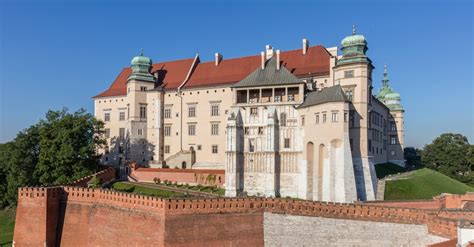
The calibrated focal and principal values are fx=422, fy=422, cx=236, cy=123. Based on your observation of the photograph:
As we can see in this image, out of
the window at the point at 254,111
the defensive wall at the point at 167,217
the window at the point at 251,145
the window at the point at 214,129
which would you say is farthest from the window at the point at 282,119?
the defensive wall at the point at 167,217

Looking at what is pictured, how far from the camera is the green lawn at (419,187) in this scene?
123ft

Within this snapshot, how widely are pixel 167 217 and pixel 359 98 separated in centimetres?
2056

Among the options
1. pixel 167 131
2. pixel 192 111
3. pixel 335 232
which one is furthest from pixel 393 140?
pixel 335 232

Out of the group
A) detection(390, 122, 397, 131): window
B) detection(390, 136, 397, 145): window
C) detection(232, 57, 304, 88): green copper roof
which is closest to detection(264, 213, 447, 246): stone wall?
detection(232, 57, 304, 88): green copper roof

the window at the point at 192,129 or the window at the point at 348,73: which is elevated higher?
the window at the point at 348,73

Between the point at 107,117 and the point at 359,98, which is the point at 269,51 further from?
the point at 107,117

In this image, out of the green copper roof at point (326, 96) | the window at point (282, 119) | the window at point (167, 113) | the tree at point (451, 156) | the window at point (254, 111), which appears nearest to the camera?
the green copper roof at point (326, 96)

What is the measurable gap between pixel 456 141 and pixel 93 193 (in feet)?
201

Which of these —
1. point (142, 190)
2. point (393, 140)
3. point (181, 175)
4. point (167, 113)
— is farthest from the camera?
point (393, 140)

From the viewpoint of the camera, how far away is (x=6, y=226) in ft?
138

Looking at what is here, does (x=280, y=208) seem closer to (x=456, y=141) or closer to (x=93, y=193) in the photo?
(x=93, y=193)

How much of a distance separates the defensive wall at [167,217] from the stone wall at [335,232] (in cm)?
16

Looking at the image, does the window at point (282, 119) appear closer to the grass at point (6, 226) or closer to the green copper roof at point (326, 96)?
the green copper roof at point (326, 96)

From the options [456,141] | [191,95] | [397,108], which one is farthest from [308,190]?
[456,141]
